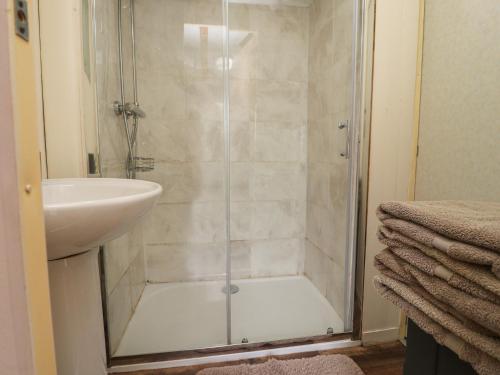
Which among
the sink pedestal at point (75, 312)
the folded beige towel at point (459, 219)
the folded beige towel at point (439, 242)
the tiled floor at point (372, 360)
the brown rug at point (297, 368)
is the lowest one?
the tiled floor at point (372, 360)

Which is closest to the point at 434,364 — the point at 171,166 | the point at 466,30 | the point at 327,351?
the point at 327,351

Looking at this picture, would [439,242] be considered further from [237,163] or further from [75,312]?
[237,163]

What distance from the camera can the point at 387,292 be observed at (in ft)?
2.09

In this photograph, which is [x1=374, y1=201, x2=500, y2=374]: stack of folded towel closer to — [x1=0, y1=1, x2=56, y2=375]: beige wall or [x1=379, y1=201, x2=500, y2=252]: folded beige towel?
[x1=379, y1=201, x2=500, y2=252]: folded beige towel

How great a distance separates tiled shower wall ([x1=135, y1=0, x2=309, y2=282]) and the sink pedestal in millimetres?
1074

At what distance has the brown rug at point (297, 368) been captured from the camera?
3.60ft

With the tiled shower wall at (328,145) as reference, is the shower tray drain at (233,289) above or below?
below

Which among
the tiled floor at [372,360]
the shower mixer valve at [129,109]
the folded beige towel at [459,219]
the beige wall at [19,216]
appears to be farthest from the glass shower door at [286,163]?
the beige wall at [19,216]

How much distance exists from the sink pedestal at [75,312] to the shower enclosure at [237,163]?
1.88 ft

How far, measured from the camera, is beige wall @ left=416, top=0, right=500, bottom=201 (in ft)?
2.86

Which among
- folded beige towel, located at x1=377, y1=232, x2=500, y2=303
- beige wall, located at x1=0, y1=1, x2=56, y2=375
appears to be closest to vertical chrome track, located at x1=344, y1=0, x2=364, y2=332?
folded beige towel, located at x1=377, y1=232, x2=500, y2=303

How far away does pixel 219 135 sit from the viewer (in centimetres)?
183

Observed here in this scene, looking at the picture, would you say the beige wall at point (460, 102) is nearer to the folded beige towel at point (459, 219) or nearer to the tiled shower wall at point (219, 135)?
the folded beige towel at point (459, 219)

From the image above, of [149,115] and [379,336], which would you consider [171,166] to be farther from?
[379,336]
